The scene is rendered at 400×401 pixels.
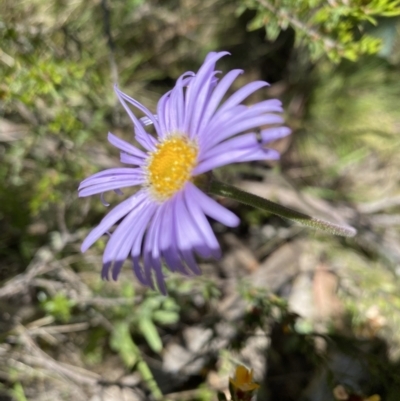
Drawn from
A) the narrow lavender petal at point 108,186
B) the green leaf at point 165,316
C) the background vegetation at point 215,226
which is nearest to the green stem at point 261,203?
the narrow lavender petal at point 108,186

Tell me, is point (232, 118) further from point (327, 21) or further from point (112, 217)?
point (327, 21)

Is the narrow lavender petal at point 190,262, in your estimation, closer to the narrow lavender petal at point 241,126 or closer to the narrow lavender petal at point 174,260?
the narrow lavender petal at point 174,260

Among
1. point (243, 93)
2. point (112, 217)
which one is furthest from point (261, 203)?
point (112, 217)

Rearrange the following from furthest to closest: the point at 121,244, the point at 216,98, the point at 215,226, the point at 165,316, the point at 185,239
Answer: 1. the point at 215,226
2. the point at 165,316
3. the point at 121,244
4. the point at 216,98
5. the point at 185,239

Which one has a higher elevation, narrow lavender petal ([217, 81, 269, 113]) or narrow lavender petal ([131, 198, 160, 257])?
narrow lavender petal ([217, 81, 269, 113])

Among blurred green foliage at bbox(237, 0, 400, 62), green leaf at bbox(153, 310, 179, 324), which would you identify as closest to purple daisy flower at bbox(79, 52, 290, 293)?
blurred green foliage at bbox(237, 0, 400, 62)

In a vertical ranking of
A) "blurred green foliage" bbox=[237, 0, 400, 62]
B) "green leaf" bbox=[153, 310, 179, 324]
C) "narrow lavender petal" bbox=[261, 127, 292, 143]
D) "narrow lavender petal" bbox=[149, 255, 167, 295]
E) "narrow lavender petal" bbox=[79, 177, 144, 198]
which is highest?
"blurred green foliage" bbox=[237, 0, 400, 62]

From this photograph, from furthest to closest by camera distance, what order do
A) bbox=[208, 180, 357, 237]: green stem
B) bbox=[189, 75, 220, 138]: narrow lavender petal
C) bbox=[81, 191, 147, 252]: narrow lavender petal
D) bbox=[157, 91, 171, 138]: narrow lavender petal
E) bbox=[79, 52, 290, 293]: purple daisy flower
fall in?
bbox=[157, 91, 171, 138]: narrow lavender petal < bbox=[81, 191, 147, 252]: narrow lavender petal < bbox=[189, 75, 220, 138]: narrow lavender petal < bbox=[208, 180, 357, 237]: green stem < bbox=[79, 52, 290, 293]: purple daisy flower

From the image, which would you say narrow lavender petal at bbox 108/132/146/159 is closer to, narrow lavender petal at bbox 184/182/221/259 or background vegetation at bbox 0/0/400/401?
narrow lavender petal at bbox 184/182/221/259
